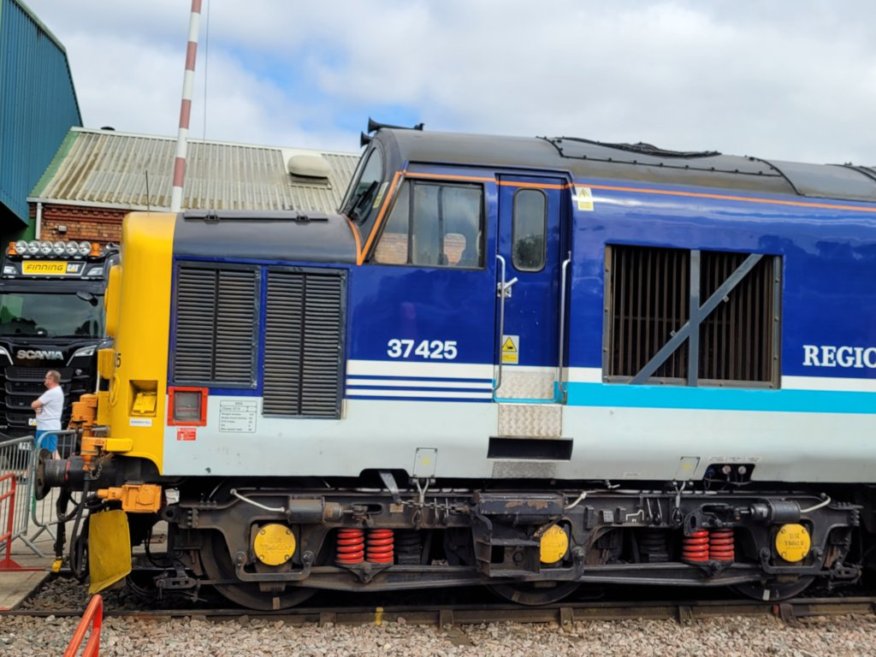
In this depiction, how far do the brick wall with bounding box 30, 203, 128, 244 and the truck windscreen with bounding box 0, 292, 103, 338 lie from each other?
342cm

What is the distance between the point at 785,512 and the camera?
19.6 ft

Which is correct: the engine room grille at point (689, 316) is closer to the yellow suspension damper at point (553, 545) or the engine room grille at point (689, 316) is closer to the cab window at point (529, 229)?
the cab window at point (529, 229)

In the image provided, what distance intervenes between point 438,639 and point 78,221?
14.5m

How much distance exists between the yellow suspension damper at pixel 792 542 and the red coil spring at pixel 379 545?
118 inches

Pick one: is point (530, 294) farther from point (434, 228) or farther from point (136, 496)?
point (136, 496)

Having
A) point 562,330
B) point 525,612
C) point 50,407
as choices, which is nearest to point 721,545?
point 525,612

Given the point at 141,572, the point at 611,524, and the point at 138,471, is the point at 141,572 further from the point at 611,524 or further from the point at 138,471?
the point at 611,524

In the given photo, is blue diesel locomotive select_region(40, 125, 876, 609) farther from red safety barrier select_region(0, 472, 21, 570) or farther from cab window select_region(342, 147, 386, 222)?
red safety barrier select_region(0, 472, 21, 570)

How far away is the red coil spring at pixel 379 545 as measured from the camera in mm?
5645

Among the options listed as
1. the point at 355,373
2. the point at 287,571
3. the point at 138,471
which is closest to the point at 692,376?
the point at 355,373

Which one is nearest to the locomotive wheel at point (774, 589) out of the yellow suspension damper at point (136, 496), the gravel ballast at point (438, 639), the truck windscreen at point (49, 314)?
the gravel ballast at point (438, 639)

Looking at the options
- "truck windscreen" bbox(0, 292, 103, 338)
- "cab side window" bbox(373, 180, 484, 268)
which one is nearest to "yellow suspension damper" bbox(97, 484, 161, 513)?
"cab side window" bbox(373, 180, 484, 268)

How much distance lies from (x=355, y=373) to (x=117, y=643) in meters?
2.33

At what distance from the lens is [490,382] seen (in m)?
5.54
